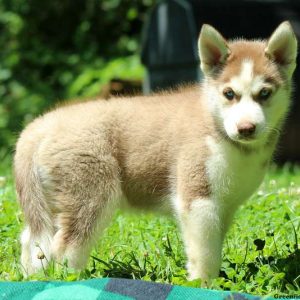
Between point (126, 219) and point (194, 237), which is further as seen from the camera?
point (126, 219)

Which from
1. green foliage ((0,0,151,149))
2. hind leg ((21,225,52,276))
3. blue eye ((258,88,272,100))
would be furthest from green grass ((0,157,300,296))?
green foliage ((0,0,151,149))

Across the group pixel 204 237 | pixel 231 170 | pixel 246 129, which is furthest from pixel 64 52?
pixel 246 129

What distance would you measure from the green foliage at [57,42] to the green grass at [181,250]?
27.7ft

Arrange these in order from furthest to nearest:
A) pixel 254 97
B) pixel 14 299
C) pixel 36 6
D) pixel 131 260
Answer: pixel 36 6
pixel 131 260
pixel 254 97
pixel 14 299

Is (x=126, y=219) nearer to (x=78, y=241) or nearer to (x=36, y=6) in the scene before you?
(x=78, y=241)

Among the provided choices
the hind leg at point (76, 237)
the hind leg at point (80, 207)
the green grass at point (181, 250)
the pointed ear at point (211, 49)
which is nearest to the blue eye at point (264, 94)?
the pointed ear at point (211, 49)

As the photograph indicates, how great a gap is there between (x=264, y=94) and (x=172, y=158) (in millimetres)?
750

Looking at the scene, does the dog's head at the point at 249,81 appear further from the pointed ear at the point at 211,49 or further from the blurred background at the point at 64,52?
the blurred background at the point at 64,52

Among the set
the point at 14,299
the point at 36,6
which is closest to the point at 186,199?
the point at 14,299

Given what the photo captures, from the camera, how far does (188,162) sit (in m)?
4.50

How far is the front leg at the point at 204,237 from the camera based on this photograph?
439 cm

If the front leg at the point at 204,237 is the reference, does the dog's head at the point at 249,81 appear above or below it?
above

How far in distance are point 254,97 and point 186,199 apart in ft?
2.57

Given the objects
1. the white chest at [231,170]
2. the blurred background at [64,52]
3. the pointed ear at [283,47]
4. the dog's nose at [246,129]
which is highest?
the pointed ear at [283,47]
